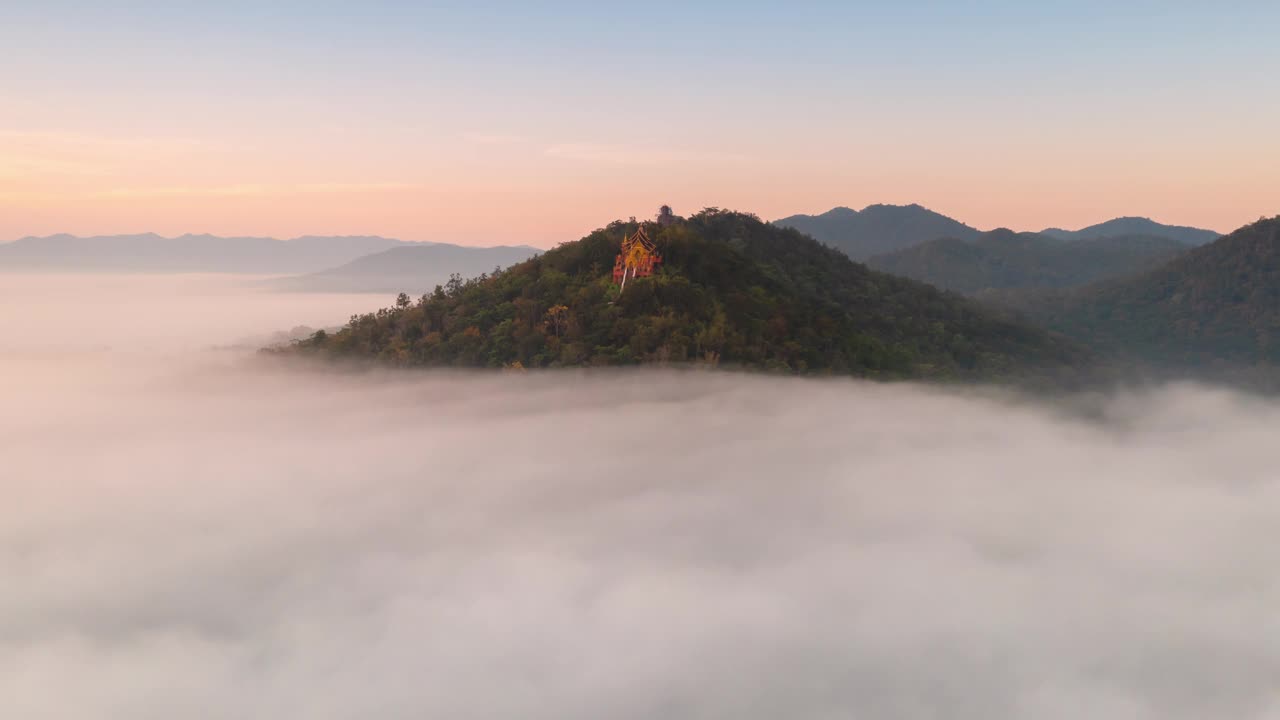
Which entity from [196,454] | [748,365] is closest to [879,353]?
[748,365]

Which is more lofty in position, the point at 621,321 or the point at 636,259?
the point at 636,259

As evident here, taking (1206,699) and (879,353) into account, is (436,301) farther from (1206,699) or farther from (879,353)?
(1206,699)

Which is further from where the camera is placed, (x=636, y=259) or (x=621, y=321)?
(x=636, y=259)

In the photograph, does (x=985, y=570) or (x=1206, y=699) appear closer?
(x=1206, y=699)

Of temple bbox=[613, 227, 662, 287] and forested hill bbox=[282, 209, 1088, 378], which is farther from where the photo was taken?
temple bbox=[613, 227, 662, 287]

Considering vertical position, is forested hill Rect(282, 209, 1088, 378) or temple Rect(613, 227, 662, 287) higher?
temple Rect(613, 227, 662, 287)

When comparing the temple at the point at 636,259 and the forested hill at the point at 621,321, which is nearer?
the forested hill at the point at 621,321

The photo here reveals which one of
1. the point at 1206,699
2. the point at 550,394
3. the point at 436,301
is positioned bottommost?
the point at 1206,699

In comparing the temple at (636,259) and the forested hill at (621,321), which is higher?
the temple at (636,259)
